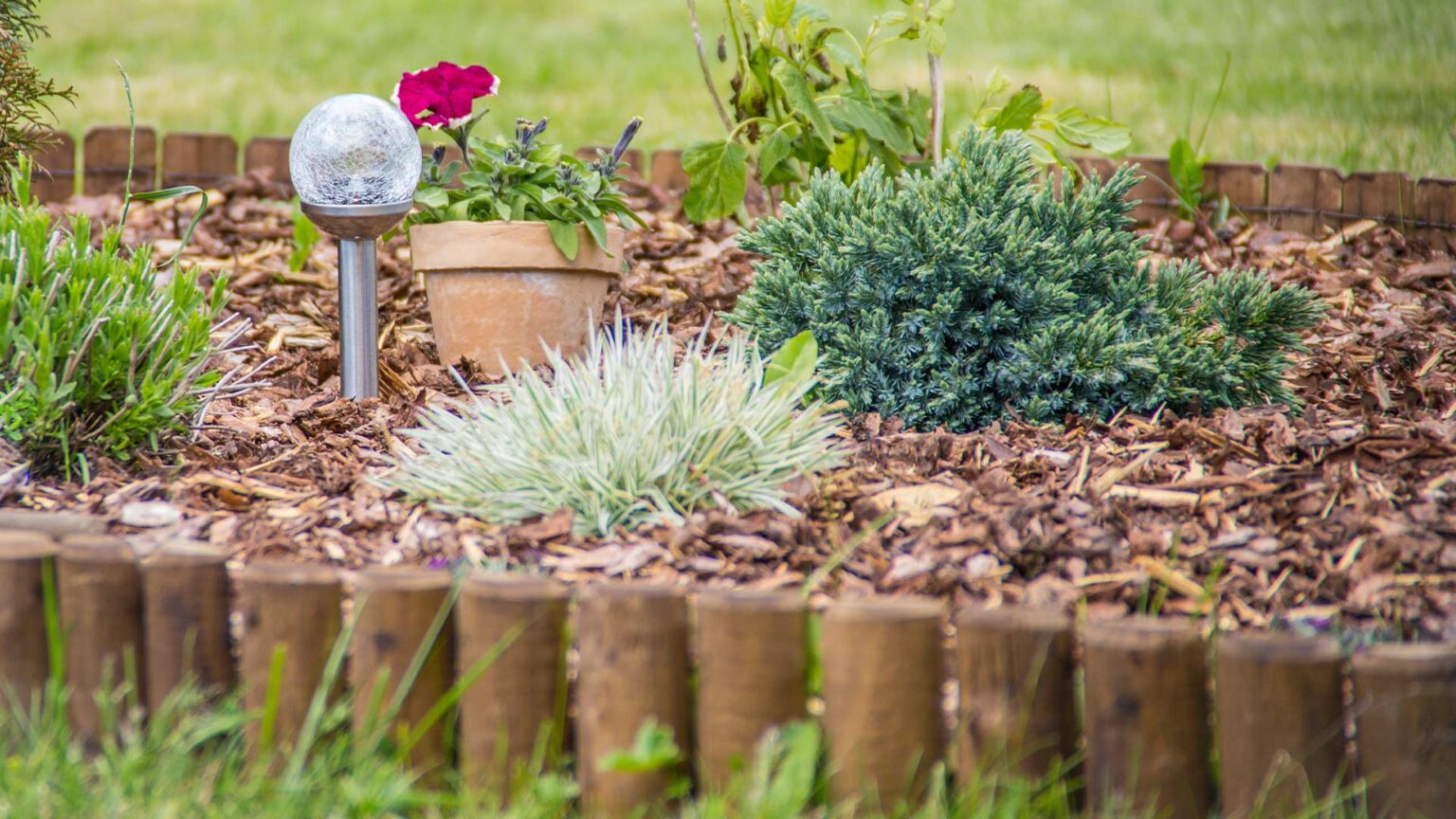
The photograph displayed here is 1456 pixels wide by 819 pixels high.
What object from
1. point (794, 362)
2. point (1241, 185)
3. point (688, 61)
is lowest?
point (794, 362)

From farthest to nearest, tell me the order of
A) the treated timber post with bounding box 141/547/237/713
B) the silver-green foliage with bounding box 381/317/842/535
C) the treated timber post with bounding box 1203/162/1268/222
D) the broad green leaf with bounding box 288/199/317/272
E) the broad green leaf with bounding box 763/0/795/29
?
1. the treated timber post with bounding box 1203/162/1268/222
2. the broad green leaf with bounding box 288/199/317/272
3. the broad green leaf with bounding box 763/0/795/29
4. the silver-green foliage with bounding box 381/317/842/535
5. the treated timber post with bounding box 141/547/237/713

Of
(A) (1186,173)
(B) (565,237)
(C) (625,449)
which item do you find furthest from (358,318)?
(A) (1186,173)

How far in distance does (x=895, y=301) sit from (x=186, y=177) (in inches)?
149

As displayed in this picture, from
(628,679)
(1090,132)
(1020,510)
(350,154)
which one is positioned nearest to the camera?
(628,679)

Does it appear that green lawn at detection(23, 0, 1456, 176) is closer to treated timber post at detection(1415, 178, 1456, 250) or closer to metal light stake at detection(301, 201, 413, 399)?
treated timber post at detection(1415, 178, 1456, 250)

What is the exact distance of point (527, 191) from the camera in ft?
12.1

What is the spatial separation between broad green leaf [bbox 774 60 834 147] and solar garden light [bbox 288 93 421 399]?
1056mm

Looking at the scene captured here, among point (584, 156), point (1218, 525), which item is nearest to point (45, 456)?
point (1218, 525)

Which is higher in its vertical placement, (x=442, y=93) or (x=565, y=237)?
(x=442, y=93)

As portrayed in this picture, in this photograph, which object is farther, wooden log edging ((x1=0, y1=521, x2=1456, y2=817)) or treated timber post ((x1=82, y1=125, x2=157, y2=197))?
treated timber post ((x1=82, y1=125, x2=157, y2=197))

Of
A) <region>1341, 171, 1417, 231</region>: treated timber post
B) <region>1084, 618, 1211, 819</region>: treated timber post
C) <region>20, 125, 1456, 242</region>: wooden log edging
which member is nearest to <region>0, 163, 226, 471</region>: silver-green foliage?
<region>1084, 618, 1211, 819</region>: treated timber post

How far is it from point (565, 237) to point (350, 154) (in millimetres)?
628

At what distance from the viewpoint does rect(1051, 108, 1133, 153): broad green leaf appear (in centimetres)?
392

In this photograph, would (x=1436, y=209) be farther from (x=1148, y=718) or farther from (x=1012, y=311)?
(x=1148, y=718)
